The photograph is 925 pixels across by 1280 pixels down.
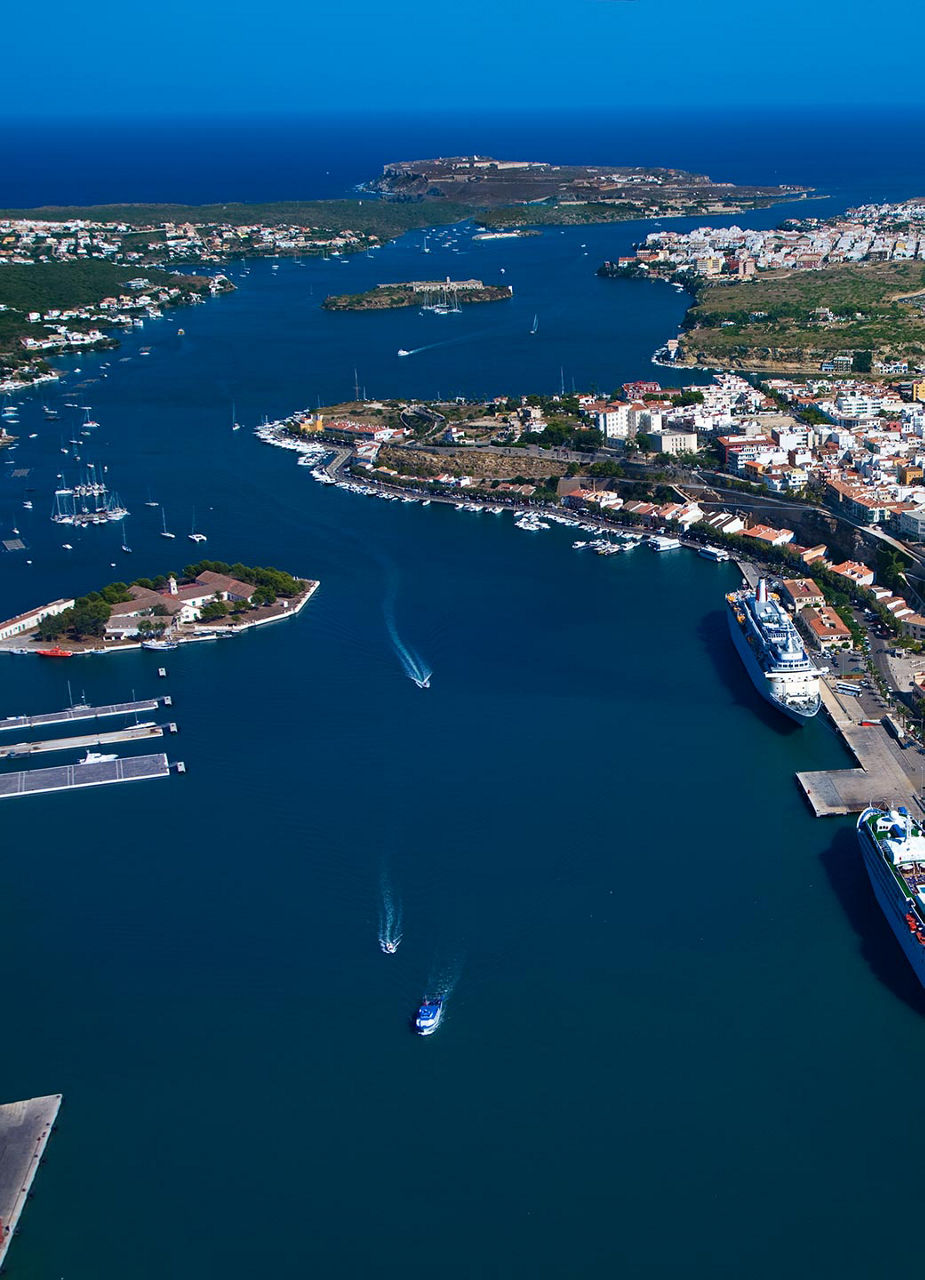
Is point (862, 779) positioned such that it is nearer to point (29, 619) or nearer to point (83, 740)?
point (83, 740)

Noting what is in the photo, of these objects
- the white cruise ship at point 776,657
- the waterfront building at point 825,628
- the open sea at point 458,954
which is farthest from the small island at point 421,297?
the white cruise ship at point 776,657

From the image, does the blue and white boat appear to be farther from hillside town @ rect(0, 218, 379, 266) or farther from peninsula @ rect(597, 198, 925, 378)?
hillside town @ rect(0, 218, 379, 266)

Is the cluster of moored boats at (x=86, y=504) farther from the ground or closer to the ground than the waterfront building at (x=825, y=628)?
closer to the ground

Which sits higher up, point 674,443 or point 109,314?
point 674,443

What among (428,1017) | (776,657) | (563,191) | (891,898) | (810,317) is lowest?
(563,191)

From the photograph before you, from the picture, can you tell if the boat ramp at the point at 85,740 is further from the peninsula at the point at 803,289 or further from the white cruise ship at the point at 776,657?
the peninsula at the point at 803,289

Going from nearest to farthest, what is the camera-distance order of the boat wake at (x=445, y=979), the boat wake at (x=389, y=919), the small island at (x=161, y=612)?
the boat wake at (x=445, y=979)
the boat wake at (x=389, y=919)
the small island at (x=161, y=612)

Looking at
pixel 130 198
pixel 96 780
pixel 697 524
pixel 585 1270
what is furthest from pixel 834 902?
pixel 130 198

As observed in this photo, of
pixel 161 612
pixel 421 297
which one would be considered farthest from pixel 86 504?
pixel 421 297
